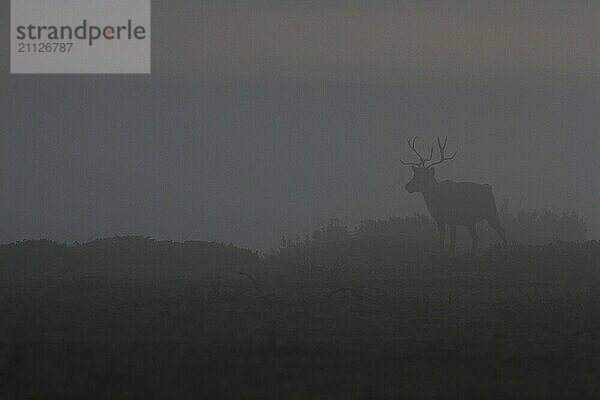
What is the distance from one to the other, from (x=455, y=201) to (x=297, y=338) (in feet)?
21.6

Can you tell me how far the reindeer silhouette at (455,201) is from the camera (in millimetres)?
9477

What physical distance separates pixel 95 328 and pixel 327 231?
Answer: 6.39m

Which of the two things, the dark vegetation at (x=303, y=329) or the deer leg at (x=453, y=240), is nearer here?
the dark vegetation at (x=303, y=329)

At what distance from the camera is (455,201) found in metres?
9.52

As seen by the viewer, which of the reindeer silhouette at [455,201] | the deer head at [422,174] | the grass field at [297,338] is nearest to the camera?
the grass field at [297,338]

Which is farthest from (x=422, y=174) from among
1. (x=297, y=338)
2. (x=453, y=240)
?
(x=297, y=338)

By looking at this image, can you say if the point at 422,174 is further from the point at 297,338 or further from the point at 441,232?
the point at 297,338

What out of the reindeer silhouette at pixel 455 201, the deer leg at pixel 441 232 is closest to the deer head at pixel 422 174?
the reindeer silhouette at pixel 455 201

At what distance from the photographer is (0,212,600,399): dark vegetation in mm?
2400

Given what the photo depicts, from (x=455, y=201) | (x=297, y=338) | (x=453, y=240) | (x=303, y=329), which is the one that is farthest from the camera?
(x=455, y=201)

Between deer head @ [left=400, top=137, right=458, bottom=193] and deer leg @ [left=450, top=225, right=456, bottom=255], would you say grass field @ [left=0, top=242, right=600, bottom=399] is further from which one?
deer head @ [left=400, top=137, right=458, bottom=193]

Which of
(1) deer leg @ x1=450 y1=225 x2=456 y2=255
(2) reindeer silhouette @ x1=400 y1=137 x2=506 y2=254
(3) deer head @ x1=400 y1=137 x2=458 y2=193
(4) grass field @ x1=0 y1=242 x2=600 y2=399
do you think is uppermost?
(3) deer head @ x1=400 y1=137 x2=458 y2=193

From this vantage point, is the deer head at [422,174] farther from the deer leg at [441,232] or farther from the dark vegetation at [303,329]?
A: the dark vegetation at [303,329]

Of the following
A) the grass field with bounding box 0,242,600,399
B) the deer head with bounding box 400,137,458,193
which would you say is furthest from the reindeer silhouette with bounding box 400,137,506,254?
the grass field with bounding box 0,242,600,399
